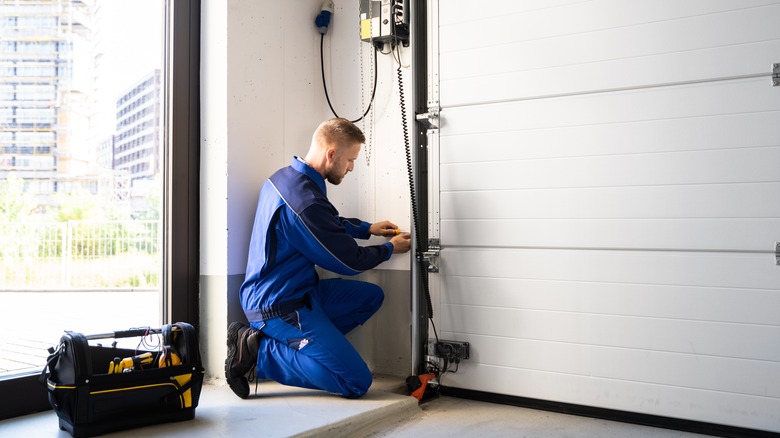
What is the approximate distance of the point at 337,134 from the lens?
11.1 ft

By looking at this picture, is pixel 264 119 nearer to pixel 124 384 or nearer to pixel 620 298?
pixel 124 384

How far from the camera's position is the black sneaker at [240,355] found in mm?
3127

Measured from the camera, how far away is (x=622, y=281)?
309 cm

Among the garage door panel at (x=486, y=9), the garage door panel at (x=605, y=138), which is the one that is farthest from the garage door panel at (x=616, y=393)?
the garage door panel at (x=486, y=9)

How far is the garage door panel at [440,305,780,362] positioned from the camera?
2.81 m

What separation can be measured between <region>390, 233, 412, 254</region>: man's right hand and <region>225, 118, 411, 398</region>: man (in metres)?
0.20

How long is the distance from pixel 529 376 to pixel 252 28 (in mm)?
2546

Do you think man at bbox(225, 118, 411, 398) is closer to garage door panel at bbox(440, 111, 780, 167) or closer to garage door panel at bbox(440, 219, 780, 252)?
garage door panel at bbox(440, 219, 780, 252)

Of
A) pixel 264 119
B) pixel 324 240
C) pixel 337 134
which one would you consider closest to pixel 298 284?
pixel 324 240

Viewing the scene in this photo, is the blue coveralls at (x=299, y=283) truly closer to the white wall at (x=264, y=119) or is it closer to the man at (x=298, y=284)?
the man at (x=298, y=284)

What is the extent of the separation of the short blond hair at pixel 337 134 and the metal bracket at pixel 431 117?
46 cm

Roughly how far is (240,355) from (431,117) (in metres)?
1.72

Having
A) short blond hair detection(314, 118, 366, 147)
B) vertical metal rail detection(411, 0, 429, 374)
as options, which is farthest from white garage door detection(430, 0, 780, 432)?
short blond hair detection(314, 118, 366, 147)

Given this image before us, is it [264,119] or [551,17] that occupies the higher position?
[551,17]
